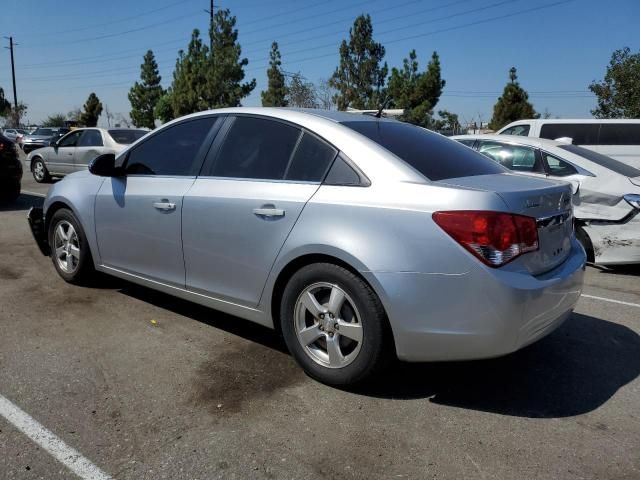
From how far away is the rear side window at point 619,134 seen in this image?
37.1ft

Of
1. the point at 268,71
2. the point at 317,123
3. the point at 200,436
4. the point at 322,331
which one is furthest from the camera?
the point at 268,71

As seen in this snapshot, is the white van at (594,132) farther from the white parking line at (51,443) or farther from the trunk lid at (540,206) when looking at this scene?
the white parking line at (51,443)

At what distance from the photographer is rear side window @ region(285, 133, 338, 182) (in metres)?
3.30

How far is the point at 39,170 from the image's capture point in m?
14.8

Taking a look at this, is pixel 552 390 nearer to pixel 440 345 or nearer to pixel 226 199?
pixel 440 345

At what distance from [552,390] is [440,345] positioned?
0.92m

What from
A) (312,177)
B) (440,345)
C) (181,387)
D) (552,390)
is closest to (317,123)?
(312,177)

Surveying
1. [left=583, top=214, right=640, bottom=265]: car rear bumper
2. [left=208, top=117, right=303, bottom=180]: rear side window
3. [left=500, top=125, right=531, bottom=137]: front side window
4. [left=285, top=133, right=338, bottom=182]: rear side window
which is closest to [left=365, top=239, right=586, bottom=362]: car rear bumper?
[left=285, top=133, right=338, bottom=182]: rear side window

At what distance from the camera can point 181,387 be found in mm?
3229

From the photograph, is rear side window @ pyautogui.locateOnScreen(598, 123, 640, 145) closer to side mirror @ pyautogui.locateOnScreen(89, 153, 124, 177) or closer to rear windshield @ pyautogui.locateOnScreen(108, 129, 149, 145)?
rear windshield @ pyautogui.locateOnScreen(108, 129, 149, 145)

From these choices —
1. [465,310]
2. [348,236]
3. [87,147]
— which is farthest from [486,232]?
[87,147]

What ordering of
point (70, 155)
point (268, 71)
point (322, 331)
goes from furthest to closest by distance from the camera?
point (268, 71)
point (70, 155)
point (322, 331)

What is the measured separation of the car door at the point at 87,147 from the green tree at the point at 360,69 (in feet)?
80.1

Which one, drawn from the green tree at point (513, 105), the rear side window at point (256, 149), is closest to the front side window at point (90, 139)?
the rear side window at point (256, 149)
